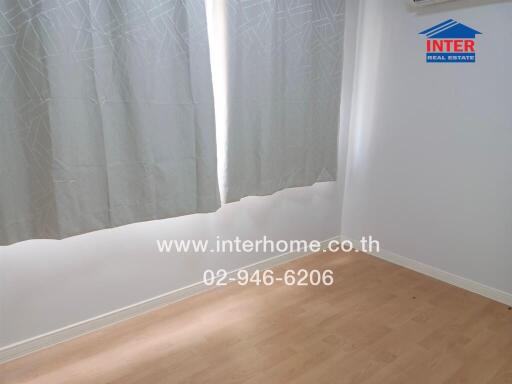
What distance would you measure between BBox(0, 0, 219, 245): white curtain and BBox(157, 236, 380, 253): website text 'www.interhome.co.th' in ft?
1.06

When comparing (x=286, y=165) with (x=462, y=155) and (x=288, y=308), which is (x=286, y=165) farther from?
(x=462, y=155)

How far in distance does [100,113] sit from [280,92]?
4.00 ft

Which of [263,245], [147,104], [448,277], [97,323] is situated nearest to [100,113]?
[147,104]

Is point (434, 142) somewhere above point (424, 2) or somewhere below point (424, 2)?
below

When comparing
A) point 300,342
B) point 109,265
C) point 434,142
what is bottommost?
point 300,342

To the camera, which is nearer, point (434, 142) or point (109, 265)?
point (109, 265)

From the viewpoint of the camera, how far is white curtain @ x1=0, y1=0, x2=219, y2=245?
1589 mm

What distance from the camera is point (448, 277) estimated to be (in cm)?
269

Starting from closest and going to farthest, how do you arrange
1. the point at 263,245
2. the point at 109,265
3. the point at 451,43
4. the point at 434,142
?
1. the point at 109,265
2. the point at 451,43
3. the point at 434,142
4. the point at 263,245

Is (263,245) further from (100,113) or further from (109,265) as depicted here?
(100,113)

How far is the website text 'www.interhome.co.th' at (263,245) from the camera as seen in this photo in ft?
7.80

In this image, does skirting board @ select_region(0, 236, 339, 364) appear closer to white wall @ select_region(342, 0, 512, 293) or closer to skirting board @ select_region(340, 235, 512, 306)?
skirting board @ select_region(340, 235, 512, 306)

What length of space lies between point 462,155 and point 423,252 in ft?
2.65

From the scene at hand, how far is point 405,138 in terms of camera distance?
9.21 ft
